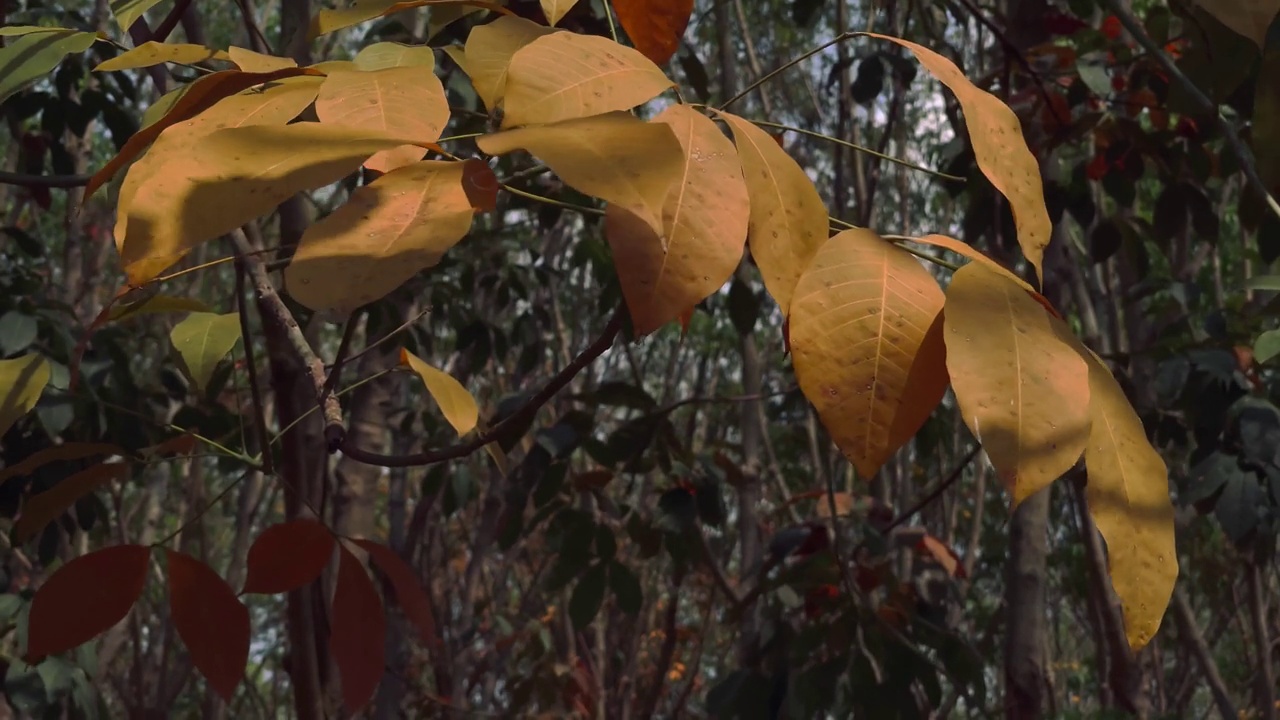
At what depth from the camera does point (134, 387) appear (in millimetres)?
2082

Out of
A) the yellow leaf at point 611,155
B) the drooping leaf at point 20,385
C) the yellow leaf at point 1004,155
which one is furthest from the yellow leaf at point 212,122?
the drooping leaf at point 20,385

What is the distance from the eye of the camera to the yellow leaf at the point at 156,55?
0.54 m

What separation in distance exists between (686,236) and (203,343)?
572 mm

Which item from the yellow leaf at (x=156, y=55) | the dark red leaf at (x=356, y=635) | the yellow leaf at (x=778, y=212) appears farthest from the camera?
the dark red leaf at (x=356, y=635)

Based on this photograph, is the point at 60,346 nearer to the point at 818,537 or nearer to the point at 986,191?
the point at 818,537

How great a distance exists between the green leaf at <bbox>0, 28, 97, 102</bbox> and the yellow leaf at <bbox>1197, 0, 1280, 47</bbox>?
584 millimetres

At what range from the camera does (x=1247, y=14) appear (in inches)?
20.7

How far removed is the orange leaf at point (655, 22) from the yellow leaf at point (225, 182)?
202 mm

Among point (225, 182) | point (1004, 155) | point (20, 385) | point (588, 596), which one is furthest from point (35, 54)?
point (588, 596)

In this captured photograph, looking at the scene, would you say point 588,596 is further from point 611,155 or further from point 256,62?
point 611,155

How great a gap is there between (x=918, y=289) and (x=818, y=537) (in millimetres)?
1535

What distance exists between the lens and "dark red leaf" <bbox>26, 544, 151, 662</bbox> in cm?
63

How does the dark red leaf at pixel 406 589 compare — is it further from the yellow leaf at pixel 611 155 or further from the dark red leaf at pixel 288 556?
the yellow leaf at pixel 611 155

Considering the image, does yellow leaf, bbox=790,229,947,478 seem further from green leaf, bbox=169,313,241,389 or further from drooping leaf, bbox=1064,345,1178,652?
green leaf, bbox=169,313,241,389
